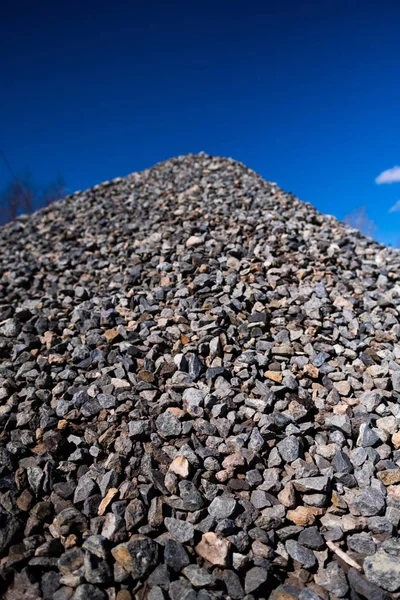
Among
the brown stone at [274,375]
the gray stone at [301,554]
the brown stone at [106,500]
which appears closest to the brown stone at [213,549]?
the gray stone at [301,554]

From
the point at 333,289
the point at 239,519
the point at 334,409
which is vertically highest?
the point at 333,289

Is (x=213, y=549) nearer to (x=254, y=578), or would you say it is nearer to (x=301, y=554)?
(x=254, y=578)

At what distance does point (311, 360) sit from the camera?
351 centimetres

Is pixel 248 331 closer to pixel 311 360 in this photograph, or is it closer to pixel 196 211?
pixel 311 360

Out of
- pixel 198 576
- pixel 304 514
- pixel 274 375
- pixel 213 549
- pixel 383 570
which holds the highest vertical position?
pixel 274 375

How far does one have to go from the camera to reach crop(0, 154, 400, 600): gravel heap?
81.4 inches

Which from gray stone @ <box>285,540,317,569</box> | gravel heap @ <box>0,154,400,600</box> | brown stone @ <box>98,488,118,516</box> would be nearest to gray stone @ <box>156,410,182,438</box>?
gravel heap @ <box>0,154,400,600</box>

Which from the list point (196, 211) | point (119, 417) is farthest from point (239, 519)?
point (196, 211)

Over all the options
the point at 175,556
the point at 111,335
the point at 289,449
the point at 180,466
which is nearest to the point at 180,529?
the point at 175,556

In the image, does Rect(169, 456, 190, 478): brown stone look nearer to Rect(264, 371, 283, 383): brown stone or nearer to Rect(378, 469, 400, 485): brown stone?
Rect(264, 371, 283, 383): brown stone

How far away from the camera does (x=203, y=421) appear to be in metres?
2.88

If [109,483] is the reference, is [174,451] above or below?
above

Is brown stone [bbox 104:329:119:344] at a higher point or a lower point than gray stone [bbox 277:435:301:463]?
higher

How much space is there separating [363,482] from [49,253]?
17.4 feet
